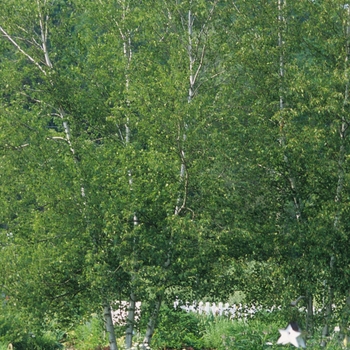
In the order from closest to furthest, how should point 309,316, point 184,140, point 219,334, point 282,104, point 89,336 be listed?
point 184,140 < point 309,316 < point 282,104 < point 219,334 < point 89,336

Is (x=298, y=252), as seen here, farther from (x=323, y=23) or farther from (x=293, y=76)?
(x=323, y=23)

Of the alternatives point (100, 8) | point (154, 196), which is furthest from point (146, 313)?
point (100, 8)

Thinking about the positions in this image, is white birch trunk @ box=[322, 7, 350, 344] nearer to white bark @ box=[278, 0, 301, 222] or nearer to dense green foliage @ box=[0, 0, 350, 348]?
dense green foliage @ box=[0, 0, 350, 348]

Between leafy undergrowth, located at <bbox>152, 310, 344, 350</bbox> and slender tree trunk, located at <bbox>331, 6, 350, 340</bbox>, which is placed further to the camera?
leafy undergrowth, located at <bbox>152, 310, 344, 350</bbox>

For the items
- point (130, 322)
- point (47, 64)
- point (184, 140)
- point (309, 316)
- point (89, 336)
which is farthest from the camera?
point (89, 336)

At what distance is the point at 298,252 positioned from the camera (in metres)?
10.7

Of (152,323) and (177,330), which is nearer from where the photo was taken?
(152,323)

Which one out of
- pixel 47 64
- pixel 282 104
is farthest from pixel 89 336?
pixel 282 104

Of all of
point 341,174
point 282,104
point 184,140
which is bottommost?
point 341,174

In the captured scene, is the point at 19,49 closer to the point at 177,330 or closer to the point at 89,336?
the point at 177,330

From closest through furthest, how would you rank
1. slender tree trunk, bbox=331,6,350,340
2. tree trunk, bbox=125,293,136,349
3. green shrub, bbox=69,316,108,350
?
slender tree trunk, bbox=331,6,350,340
tree trunk, bbox=125,293,136,349
green shrub, bbox=69,316,108,350

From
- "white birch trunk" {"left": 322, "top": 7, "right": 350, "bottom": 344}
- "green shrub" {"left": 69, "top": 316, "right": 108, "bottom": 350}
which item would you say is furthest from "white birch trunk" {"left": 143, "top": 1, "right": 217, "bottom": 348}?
"white birch trunk" {"left": 322, "top": 7, "right": 350, "bottom": 344}

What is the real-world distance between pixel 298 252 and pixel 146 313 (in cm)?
248

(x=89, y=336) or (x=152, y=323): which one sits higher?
(x=152, y=323)
